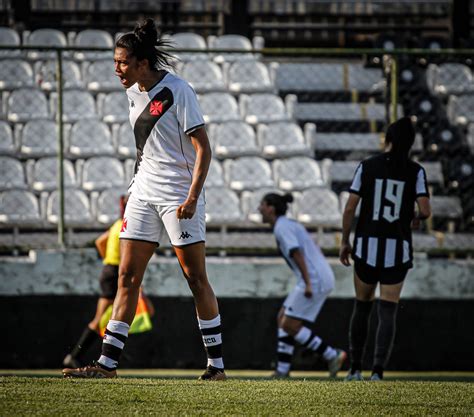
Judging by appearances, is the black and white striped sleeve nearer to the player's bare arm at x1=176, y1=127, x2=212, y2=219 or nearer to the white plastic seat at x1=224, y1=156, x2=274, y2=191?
the player's bare arm at x1=176, y1=127, x2=212, y2=219

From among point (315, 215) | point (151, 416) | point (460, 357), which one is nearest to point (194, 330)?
point (315, 215)

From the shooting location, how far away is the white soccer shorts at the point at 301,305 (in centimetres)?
1059

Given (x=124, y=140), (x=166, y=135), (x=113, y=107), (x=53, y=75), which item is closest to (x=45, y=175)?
(x=124, y=140)

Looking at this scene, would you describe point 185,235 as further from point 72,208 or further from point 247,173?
point 247,173

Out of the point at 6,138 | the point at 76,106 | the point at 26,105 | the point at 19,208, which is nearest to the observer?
Result: the point at 19,208

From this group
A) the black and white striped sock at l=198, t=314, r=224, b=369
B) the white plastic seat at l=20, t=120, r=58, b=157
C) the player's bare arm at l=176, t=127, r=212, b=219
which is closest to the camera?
the player's bare arm at l=176, t=127, r=212, b=219

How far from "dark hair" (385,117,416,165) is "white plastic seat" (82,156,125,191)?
16.9 feet

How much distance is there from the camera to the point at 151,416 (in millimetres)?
5059

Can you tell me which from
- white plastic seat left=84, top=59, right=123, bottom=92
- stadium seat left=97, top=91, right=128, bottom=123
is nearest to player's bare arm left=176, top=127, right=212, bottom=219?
stadium seat left=97, top=91, right=128, bottom=123

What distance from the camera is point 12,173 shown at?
12414mm

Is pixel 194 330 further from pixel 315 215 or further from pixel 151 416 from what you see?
pixel 151 416

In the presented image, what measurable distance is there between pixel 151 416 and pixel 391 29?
1382 centimetres

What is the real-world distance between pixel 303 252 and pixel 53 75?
16.1 feet

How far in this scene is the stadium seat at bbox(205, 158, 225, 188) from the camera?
12764 mm
